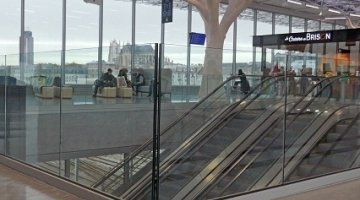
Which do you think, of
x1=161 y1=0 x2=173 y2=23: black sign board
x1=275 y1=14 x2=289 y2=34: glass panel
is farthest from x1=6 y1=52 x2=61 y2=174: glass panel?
x1=275 y1=14 x2=289 y2=34: glass panel

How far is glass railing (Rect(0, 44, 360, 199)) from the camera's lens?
5.71 meters

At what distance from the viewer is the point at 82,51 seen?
20.0 feet

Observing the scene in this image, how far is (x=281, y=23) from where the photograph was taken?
94.6 feet

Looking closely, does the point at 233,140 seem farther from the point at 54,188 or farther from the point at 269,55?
the point at 54,188

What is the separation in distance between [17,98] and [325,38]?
47.5ft

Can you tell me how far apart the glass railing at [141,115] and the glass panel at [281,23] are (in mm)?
20650

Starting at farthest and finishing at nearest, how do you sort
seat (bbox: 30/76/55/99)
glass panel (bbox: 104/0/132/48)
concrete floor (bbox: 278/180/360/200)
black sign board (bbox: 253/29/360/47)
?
glass panel (bbox: 104/0/132/48) → black sign board (bbox: 253/29/360/47) → seat (bbox: 30/76/55/99) → concrete floor (bbox: 278/180/360/200)

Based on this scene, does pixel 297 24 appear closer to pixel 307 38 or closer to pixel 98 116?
pixel 307 38

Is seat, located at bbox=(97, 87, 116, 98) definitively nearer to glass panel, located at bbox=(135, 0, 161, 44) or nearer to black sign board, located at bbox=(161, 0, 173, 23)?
black sign board, located at bbox=(161, 0, 173, 23)

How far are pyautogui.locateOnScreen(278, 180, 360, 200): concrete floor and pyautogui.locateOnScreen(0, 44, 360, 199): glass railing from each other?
0.44 metres

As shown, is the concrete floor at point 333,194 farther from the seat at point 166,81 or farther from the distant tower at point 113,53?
the distant tower at point 113,53

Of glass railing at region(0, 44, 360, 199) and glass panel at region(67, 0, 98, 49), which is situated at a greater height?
glass panel at region(67, 0, 98, 49)

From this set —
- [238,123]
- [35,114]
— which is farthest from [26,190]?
[238,123]

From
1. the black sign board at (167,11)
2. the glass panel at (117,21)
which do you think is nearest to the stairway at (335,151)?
the black sign board at (167,11)
